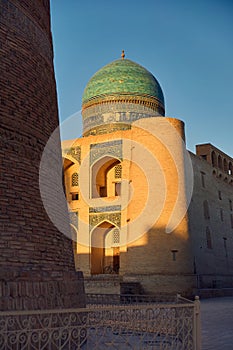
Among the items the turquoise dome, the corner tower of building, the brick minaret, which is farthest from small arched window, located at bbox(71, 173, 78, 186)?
the brick minaret

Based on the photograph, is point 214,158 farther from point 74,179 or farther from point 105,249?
point 105,249

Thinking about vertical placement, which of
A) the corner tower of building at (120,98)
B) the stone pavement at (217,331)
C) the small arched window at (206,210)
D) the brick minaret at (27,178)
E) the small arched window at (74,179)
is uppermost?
the corner tower of building at (120,98)

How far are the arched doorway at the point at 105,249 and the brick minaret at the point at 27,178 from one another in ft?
40.4

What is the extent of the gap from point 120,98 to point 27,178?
16900mm

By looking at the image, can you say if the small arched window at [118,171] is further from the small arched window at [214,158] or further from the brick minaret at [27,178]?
the brick minaret at [27,178]

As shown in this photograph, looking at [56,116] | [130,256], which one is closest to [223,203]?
[130,256]

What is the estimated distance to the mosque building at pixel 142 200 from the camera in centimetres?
1539

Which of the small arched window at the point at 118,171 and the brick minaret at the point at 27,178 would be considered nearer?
the brick minaret at the point at 27,178

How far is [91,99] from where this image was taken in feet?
71.9

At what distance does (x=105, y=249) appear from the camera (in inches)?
717

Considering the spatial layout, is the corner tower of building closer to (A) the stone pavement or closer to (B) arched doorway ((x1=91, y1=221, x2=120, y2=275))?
(B) arched doorway ((x1=91, y1=221, x2=120, y2=275))

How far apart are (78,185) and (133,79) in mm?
6614

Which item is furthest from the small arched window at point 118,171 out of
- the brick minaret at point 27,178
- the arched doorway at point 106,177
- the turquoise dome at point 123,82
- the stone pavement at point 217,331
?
the brick minaret at point 27,178

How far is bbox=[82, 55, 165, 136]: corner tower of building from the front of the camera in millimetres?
20844
